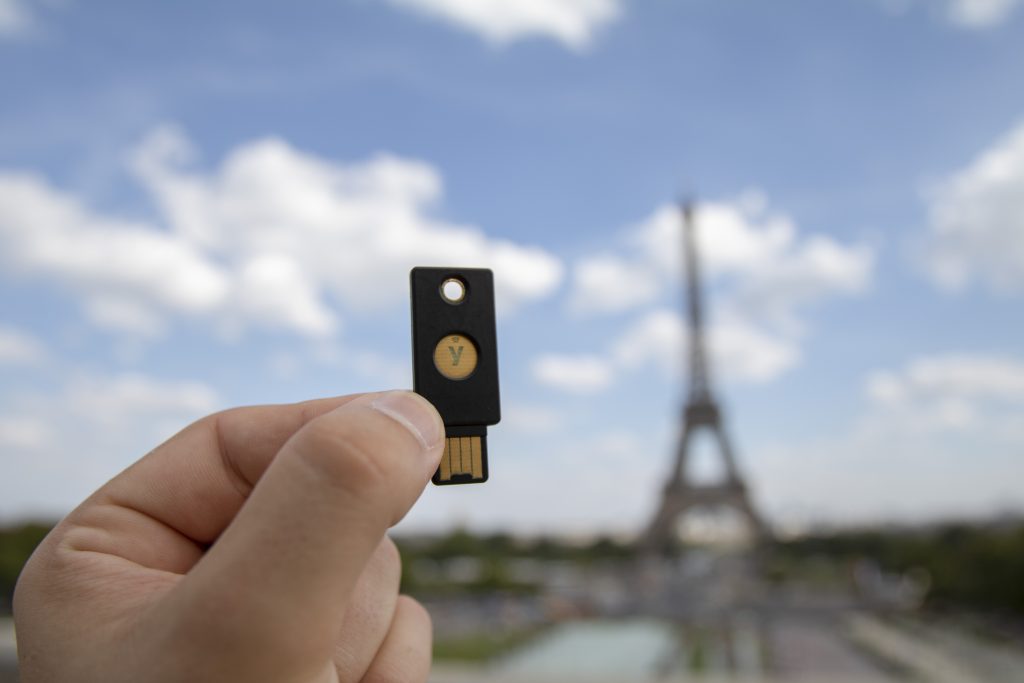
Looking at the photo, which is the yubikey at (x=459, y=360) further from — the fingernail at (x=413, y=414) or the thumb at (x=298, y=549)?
the thumb at (x=298, y=549)

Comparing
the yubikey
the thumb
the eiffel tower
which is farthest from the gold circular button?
the eiffel tower

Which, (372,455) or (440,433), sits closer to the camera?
(372,455)

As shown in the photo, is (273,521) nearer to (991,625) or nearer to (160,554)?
(160,554)

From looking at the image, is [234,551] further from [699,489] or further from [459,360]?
[699,489]

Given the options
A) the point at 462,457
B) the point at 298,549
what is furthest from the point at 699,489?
the point at 298,549

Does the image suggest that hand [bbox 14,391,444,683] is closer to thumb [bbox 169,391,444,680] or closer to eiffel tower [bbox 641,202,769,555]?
thumb [bbox 169,391,444,680]

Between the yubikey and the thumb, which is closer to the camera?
the thumb

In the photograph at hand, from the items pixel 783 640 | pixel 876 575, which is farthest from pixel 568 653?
pixel 876 575
